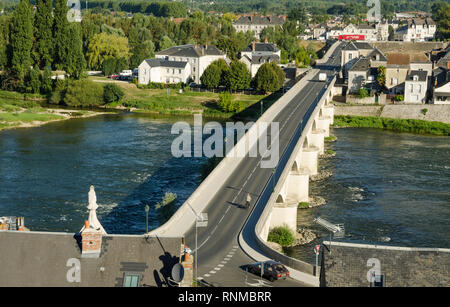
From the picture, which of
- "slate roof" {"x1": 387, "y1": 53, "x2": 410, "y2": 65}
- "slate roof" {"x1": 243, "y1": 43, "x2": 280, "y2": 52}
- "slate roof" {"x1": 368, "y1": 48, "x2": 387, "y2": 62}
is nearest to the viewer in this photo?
"slate roof" {"x1": 387, "y1": 53, "x2": 410, "y2": 65}

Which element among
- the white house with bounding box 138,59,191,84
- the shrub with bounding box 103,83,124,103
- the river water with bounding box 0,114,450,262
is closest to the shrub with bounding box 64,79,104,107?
the shrub with bounding box 103,83,124,103

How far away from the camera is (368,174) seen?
Result: 53.8 metres

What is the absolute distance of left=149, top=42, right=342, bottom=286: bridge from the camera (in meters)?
27.2

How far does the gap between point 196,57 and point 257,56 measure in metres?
9.54

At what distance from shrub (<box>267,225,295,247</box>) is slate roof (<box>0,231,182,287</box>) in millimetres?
16337

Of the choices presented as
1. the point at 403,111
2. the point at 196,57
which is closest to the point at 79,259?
the point at 403,111

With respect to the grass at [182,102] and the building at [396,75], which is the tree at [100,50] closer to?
the grass at [182,102]

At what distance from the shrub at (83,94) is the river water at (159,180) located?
41.3ft

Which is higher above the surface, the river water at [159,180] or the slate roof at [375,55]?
the slate roof at [375,55]

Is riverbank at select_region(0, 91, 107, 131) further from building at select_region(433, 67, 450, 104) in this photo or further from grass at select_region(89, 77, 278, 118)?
building at select_region(433, 67, 450, 104)

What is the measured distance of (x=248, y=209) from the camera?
1412 inches

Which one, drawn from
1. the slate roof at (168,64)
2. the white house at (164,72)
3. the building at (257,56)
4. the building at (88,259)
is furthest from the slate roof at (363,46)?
the building at (88,259)

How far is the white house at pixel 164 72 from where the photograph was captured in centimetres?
9162
